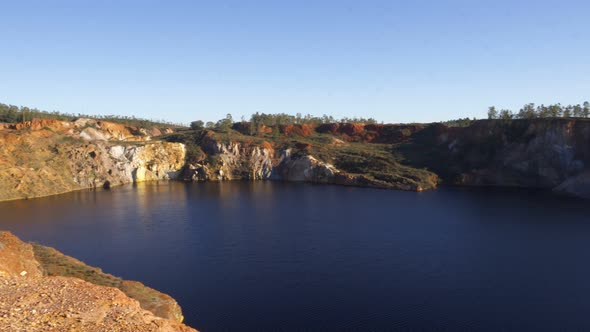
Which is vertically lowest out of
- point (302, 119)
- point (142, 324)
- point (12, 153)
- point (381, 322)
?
point (381, 322)

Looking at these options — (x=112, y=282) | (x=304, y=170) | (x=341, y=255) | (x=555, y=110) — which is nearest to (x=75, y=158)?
(x=304, y=170)

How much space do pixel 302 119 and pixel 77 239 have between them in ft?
441

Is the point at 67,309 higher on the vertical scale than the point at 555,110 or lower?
lower

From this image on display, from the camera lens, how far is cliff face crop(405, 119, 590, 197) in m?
81.7

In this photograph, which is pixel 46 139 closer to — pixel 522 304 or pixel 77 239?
pixel 77 239

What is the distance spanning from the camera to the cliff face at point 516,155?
81.7 metres

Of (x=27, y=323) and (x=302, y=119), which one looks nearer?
(x=27, y=323)

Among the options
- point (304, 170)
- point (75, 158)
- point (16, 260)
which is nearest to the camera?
point (16, 260)

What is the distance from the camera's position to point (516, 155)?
295 ft

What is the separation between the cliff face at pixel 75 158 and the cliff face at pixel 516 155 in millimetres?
66930

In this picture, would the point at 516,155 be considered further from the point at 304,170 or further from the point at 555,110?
the point at 304,170

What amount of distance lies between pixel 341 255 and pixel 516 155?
228ft

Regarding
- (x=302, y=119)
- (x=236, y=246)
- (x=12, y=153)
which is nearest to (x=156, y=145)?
(x=12, y=153)

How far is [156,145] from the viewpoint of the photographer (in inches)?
4026
